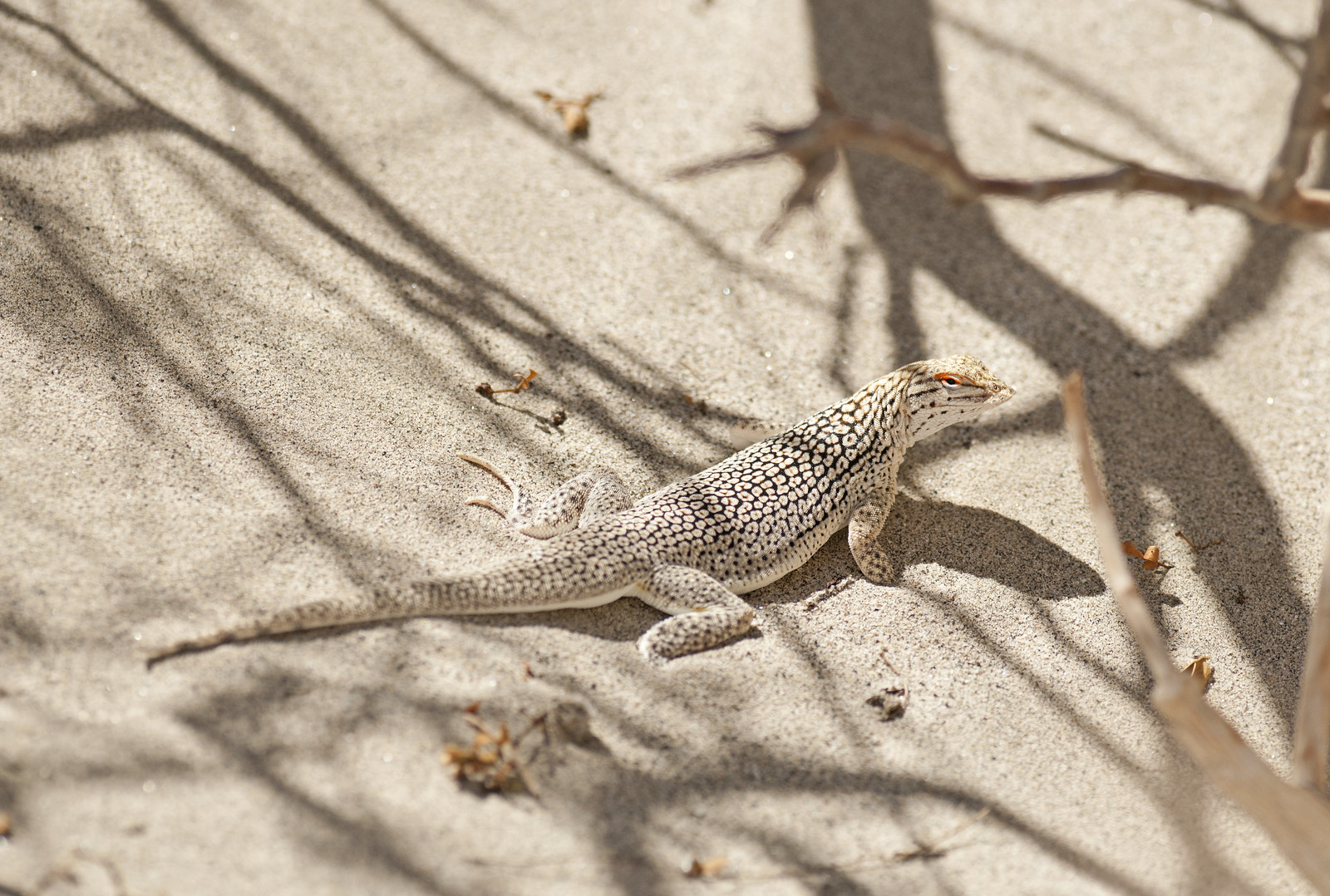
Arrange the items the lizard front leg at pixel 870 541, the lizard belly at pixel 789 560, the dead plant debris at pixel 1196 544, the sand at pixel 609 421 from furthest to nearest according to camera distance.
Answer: the dead plant debris at pixel 1196 544, the lizard front leg at pixel 870 541, the lizard belly at pixel 789 560, the sand at pixel 609 421

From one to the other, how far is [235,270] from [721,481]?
244cm

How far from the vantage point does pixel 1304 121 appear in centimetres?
247

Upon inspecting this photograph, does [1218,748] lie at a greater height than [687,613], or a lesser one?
greater

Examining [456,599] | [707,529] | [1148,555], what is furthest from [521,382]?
[1148,555]

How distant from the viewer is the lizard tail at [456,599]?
3.25 m

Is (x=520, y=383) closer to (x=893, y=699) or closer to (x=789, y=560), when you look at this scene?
(x=789, y=560)

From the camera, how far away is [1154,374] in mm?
5184

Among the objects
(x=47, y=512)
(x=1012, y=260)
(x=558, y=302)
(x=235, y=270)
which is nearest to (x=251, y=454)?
(x=47, y=512)

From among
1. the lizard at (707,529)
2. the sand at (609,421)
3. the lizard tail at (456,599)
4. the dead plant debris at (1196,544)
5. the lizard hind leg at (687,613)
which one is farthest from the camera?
the dead plant debris at (1196,544)

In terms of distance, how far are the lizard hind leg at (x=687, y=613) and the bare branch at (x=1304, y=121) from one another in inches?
85.1

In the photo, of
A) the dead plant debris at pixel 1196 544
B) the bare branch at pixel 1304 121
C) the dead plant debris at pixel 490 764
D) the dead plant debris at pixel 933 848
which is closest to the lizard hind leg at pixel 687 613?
the dead plant debris at pixel 490 764

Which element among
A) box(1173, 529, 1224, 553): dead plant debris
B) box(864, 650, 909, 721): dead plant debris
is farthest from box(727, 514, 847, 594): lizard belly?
box(1173, 529, 1224, 553): dead plant debris

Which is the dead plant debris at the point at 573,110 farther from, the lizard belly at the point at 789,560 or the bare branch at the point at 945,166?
the bare branch at the point at 945,166

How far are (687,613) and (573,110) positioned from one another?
131 inches
